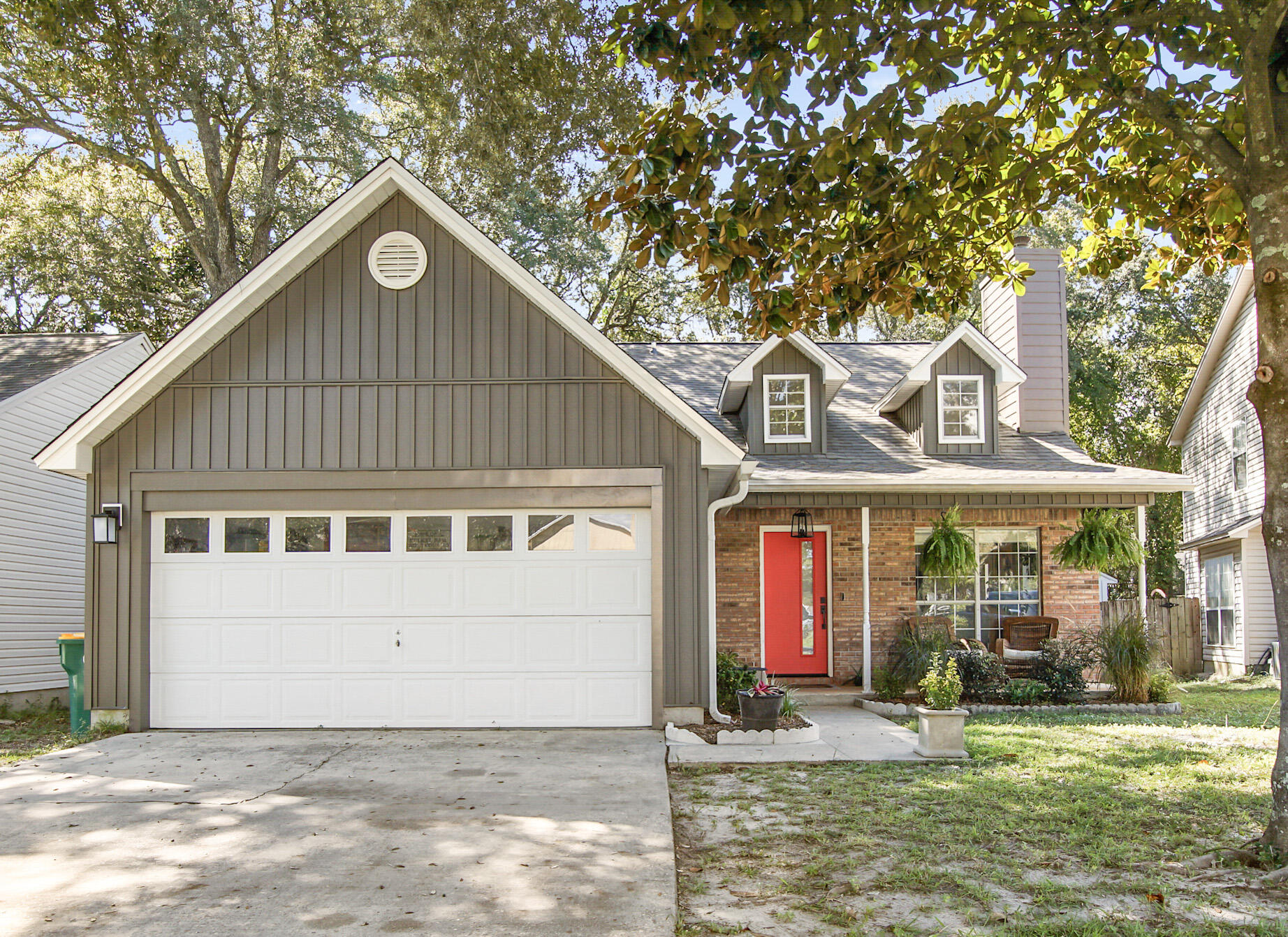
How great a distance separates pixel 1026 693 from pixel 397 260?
902cm

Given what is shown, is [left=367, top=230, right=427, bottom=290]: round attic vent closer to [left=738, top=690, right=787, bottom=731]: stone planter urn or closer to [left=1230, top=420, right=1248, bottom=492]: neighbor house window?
[left=738, top=690, right=787, bottom=731]: stone planter urn

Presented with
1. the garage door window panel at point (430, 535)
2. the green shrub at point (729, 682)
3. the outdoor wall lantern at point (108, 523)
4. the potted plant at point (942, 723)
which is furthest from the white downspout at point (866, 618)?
the outdoor wall lantern at point (108, 523)

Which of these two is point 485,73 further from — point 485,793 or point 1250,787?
point 1250,787

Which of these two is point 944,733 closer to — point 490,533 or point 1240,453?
point 490,533

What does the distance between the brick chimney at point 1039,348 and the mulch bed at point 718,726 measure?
23.7ft

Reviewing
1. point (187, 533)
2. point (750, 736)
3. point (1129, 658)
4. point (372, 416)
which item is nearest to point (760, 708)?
point (750, 736)

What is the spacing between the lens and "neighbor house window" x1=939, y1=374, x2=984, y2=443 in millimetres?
13977

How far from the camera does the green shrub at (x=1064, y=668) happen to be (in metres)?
12.0

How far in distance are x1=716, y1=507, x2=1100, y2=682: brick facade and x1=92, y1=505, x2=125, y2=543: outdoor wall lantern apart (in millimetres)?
7299

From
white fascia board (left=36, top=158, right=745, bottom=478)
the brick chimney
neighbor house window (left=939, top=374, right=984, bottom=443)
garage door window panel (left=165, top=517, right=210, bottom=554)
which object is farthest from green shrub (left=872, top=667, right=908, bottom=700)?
garage door window panel (left=165, top=517, right=210, bottom=554)

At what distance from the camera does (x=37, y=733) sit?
11.2m

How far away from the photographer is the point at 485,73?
16109 mm

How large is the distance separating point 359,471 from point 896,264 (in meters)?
5.92

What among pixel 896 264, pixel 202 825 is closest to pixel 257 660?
pixel 202 825
